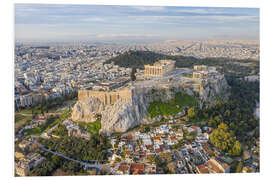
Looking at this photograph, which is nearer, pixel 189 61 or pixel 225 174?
pixel 225 174

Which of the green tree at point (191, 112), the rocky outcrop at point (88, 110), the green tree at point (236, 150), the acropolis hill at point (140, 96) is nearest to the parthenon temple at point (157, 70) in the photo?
the acropolis hill at point (140, 96)

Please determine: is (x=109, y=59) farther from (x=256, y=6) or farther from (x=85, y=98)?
(x=256, y=6)

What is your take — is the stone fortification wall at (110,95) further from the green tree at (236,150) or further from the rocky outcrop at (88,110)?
the green tree at (236,150)

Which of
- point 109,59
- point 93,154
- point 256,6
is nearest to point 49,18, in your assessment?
point 93,154

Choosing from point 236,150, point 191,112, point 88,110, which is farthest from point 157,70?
point 236,150

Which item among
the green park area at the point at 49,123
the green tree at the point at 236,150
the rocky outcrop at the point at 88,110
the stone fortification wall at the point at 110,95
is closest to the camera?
the green tree at the point at 236,150

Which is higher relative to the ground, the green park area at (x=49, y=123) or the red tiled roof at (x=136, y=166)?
the green park area at (x=49, y=123)

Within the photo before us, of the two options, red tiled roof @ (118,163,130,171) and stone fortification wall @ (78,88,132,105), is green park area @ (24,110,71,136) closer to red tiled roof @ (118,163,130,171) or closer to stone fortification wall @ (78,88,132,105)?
stone fortification wall @ (78,88,132,105)
